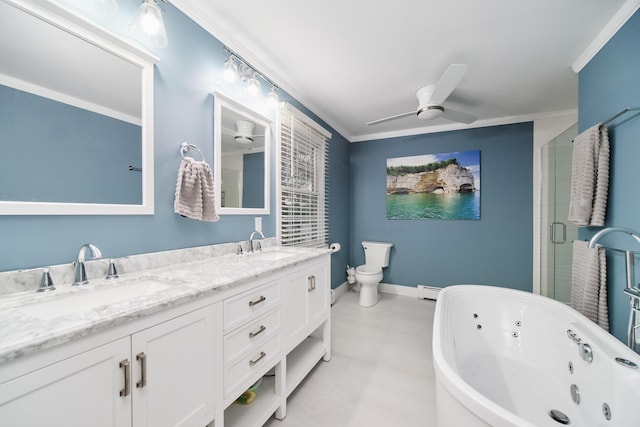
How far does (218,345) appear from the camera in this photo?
1034mm

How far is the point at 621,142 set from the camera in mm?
1548

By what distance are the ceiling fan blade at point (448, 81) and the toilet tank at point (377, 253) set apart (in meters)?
2.03

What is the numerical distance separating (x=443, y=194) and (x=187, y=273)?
3.25 metres

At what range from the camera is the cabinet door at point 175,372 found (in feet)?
2.53

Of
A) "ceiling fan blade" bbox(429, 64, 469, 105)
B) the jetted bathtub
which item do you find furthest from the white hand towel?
"ceiling fan blade" bbox(429, 64, 469, 105)

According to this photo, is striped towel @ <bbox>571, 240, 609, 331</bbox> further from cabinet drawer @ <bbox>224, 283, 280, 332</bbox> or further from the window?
the window

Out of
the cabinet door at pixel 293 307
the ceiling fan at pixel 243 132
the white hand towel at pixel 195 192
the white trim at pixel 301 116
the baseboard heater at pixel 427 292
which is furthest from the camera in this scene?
the baseboard heater at pixel 427 292

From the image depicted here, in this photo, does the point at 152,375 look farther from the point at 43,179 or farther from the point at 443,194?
the point at 443,194

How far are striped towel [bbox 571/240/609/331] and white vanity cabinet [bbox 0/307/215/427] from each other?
7.65ft

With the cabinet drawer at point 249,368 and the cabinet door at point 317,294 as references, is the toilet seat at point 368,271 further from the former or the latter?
the cabinet drawer at point 249,368

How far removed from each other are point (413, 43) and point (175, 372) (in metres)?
2.41

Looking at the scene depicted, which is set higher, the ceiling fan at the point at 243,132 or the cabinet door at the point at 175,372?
the ceiling fan at the point at 243,132

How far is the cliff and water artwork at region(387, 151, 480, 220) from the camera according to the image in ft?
10.6

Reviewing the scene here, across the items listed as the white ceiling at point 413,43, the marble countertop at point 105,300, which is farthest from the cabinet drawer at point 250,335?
the white ceiling at point 413,43
